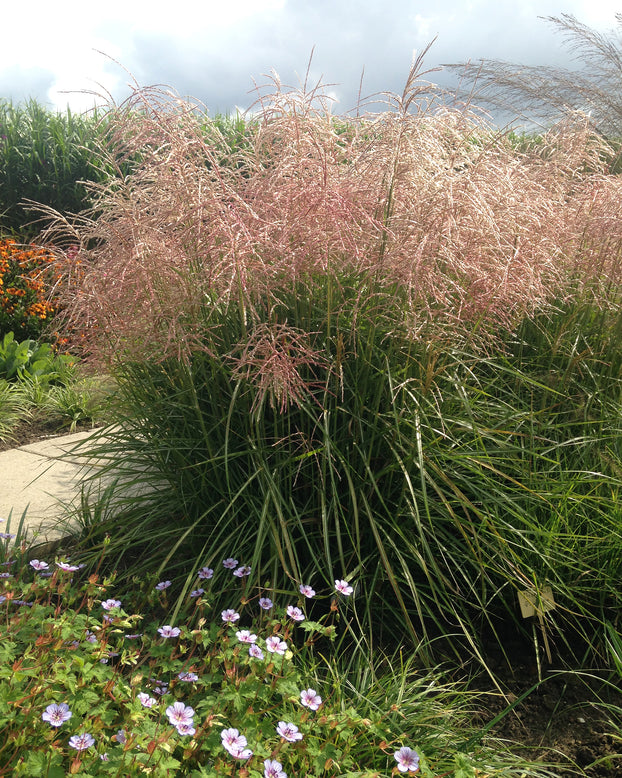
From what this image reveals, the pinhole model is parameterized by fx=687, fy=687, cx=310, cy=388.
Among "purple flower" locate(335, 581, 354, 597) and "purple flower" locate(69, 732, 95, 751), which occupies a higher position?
"purple flower" locate(335, 581, 354, 597)

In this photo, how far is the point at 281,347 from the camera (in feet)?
7.43

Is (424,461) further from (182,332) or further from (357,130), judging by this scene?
(357,130)

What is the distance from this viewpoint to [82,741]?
149cm

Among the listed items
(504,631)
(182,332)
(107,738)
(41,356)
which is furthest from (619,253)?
(41,356)

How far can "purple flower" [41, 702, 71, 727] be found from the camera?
4.98ft

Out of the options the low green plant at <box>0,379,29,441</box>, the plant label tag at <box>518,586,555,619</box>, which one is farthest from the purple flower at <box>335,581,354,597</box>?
the low green plant at <box>0,379,29,441</box>

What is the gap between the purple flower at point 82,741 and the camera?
1.47 metres

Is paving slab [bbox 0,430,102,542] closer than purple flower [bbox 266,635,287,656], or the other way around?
purple flower [bbox 266,635,287,656]

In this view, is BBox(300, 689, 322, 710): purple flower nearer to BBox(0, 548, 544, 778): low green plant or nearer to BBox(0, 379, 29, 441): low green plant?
BBox(0, 548, 544, 778): low green plant

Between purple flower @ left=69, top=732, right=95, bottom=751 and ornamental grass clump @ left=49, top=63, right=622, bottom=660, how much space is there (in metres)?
0.82

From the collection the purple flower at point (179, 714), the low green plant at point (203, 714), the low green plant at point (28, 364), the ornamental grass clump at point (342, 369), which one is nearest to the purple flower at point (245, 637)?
the low green plant at point (203, 714)

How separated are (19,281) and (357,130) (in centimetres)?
473

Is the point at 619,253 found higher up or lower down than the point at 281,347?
higher up

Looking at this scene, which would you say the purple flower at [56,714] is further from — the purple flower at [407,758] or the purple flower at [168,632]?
the purple flower at [407,758]
